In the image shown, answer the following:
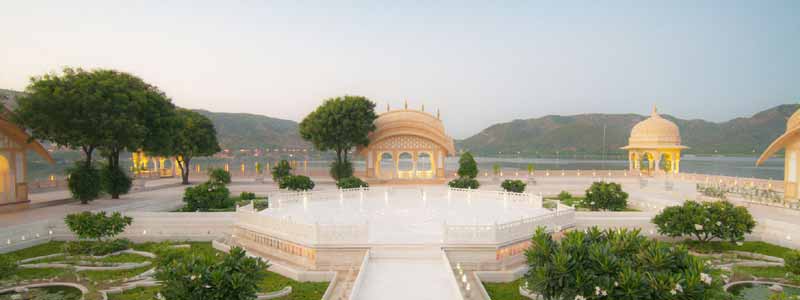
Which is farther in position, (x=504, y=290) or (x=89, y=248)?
(x=89, y=248)

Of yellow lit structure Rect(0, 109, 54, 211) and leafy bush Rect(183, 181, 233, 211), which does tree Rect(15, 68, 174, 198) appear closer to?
yellow lit structure Rect(0, 109, 54, 211)

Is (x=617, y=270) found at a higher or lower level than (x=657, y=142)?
lower

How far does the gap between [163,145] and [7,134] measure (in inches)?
212

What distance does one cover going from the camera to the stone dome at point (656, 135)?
30.0 m

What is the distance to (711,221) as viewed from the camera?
38.5ft

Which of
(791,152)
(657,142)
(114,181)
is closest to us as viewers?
(791,152)

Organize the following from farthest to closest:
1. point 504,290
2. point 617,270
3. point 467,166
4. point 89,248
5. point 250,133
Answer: point 250,133 → point 467,166 → point 89,248 → point 504,290 → point 617,270

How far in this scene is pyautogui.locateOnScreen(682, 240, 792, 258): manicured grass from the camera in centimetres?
1216

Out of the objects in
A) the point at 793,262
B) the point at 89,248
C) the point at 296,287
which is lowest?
the point at 296,287

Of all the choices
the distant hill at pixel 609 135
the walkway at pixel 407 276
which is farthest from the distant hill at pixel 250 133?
the walkway at pixel 407 276

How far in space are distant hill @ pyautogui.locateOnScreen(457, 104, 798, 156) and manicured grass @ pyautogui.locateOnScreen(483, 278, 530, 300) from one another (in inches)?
3101

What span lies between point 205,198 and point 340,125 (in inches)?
474

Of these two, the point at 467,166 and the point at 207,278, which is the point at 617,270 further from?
the point at 467,166

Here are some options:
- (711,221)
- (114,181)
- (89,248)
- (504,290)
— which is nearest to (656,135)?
(711,221)
